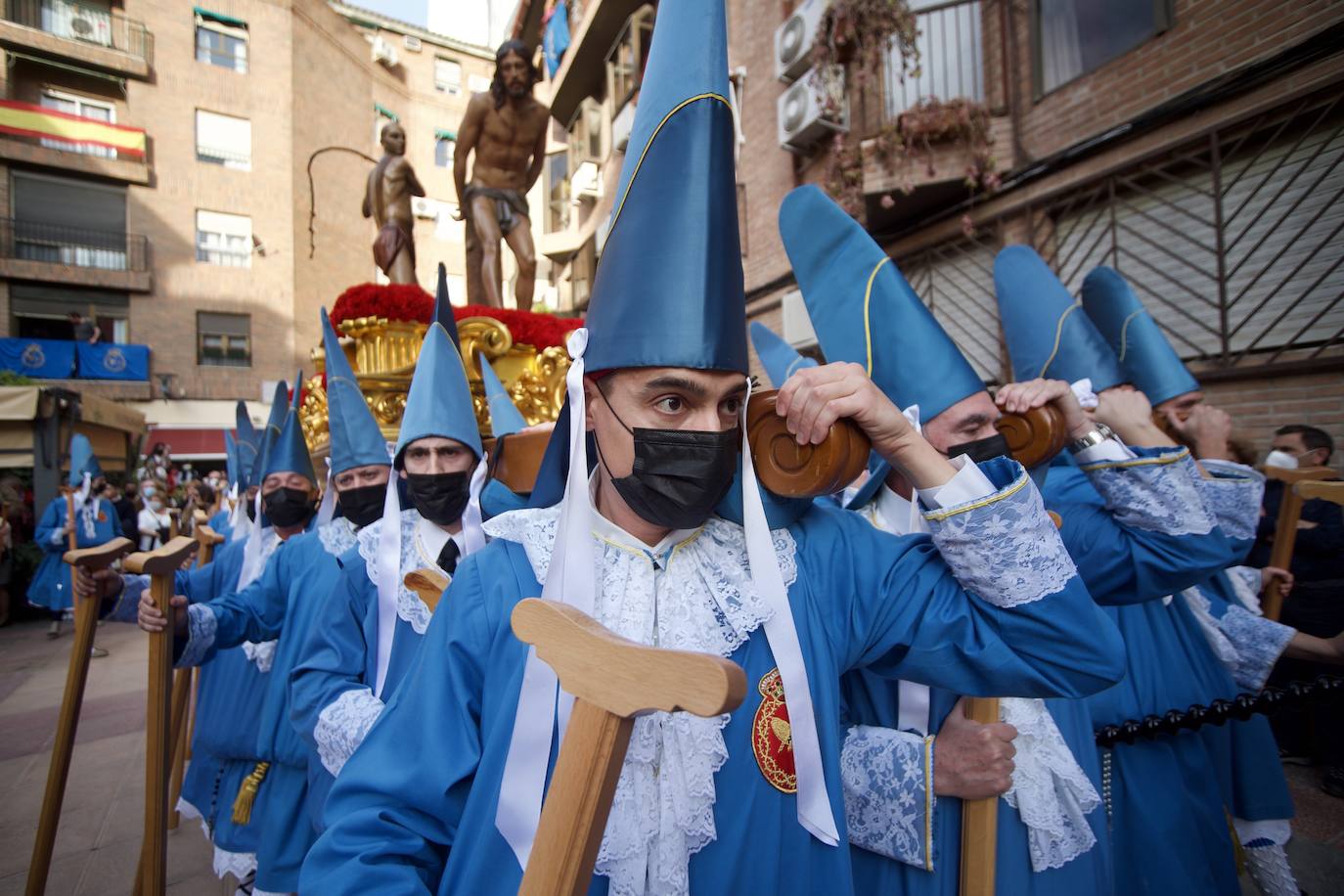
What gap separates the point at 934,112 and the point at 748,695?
740cm

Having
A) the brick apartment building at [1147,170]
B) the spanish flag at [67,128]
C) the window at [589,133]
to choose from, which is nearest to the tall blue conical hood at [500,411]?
the brick apartment building at [1147,170]

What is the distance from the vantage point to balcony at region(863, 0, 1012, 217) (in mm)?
7203

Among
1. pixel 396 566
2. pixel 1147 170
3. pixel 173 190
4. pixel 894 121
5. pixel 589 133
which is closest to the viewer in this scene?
pixel 396 566

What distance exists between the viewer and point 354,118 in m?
27.4

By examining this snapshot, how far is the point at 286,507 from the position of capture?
4.04 m

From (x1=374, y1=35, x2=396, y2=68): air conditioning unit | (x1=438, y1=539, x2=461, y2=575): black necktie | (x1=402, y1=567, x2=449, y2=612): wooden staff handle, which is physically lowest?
(x1=438, y1=539, x2=461, y2=575): black necktie

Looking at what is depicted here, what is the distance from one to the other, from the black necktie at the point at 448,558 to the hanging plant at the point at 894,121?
6.35 metres

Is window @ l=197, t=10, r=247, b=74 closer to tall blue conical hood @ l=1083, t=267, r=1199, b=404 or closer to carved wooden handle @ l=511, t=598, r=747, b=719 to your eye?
tall blue conical hood @ l=1083, t=267, r=1199, b=404

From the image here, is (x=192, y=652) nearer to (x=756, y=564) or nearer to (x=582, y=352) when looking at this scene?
(x=582, y=352)

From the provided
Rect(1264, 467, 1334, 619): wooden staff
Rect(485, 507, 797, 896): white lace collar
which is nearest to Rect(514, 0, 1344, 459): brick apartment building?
Rect(1264, 467, 1334, 619): wooden staff

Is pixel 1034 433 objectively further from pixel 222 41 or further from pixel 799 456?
pixel 222 41

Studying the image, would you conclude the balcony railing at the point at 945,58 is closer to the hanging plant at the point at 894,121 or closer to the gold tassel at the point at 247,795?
the hanging plant at the point at 894,121

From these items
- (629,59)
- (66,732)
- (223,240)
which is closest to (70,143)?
(223,240)

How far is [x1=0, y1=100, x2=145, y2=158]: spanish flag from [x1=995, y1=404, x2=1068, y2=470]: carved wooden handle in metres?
28.9
